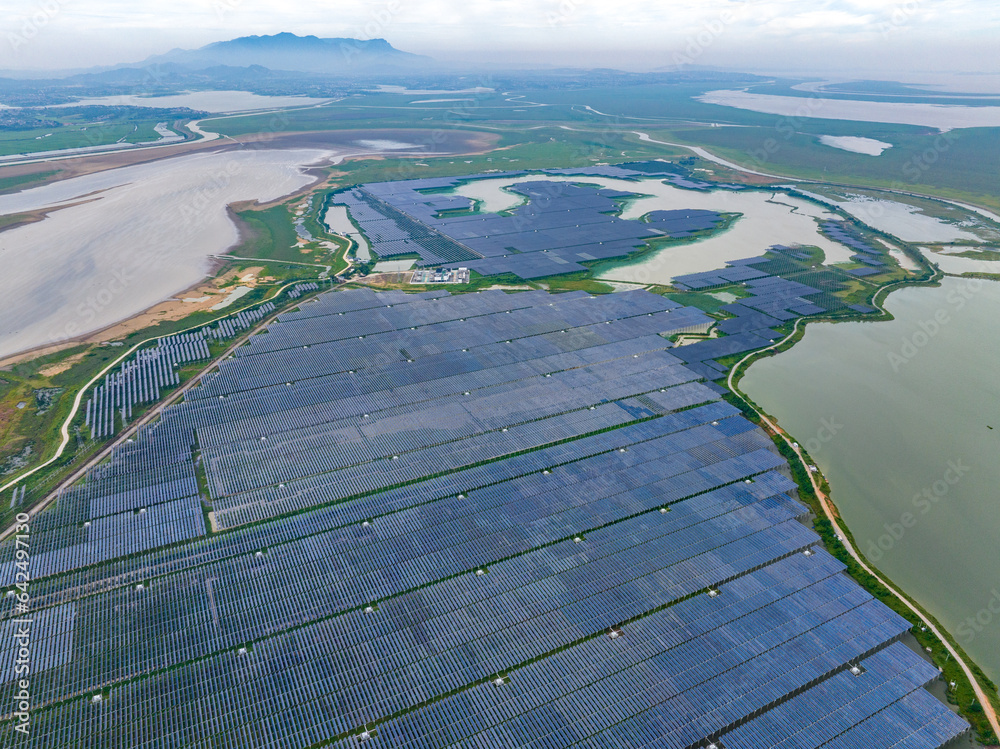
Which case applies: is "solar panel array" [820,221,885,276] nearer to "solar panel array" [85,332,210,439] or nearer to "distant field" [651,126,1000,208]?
"distant field" [651,126,1000,208]

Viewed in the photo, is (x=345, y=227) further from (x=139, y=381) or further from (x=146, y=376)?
(x=139, y=381)

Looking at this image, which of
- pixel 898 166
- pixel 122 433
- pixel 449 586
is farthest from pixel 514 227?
pixel 898 166

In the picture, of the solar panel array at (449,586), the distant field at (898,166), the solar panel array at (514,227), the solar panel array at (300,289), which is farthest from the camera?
the distant field at (898,166)

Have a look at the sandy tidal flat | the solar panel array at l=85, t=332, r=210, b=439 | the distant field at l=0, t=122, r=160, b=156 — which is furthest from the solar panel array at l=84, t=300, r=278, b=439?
the distant field at l=0, t=122, r=160, b=156

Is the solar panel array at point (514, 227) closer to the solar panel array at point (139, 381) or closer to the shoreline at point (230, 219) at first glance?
the shoreline at point (230, 219)

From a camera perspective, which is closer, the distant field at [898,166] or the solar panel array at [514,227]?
the solar panel array at [514,227]

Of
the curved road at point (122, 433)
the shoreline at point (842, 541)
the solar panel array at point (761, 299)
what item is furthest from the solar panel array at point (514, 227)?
the curved road at point (122, 433)

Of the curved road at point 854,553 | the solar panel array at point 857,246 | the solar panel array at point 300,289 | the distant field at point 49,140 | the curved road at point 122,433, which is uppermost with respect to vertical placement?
the distant field at point 49,140
